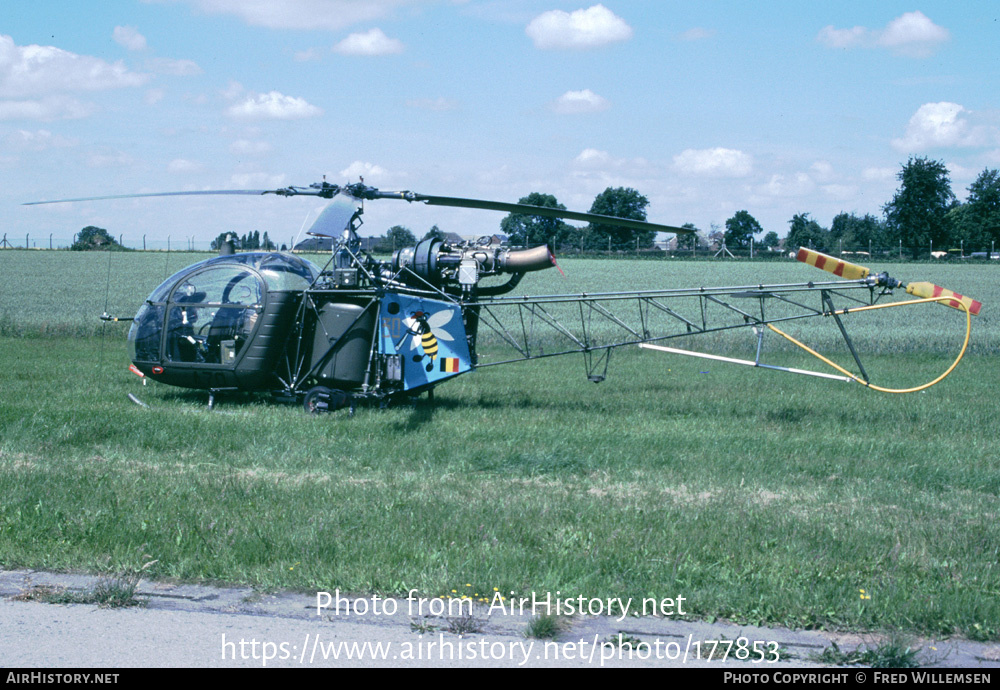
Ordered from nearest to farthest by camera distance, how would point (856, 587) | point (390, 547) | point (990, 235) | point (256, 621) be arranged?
1. point (256, 621)
2. point (856, 587)
3. point (390, 547)
4. point (990, 235)

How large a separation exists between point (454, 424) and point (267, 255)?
377 centimetres

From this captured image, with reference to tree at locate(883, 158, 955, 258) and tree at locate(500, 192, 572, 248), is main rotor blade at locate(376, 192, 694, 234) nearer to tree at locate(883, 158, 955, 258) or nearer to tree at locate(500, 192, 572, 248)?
tree at locate(500, 192, 572, 248)

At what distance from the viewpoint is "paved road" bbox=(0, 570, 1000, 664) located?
3.98 metres

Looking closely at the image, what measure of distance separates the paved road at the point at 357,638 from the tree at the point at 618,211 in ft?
18.7

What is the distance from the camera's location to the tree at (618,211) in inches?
470

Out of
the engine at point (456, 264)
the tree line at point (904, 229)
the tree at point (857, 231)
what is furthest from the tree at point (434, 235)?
the tree at point (857, 231)

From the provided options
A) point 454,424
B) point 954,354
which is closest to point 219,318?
point 454,424

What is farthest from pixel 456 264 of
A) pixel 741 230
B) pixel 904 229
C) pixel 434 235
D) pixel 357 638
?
pixel 904 229

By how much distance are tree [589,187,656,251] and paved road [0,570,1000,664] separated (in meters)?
5.70

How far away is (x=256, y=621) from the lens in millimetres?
4445

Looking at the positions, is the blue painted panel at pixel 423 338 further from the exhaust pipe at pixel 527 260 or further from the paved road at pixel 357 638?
the paved road at pixel 357 638

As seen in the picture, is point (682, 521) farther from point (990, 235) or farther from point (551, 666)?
point (990, 235)

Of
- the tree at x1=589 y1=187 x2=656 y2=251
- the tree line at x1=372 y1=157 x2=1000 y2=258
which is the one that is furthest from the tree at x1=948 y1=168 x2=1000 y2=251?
the tree at x1=589 y1=187 x2=656 y2=251
